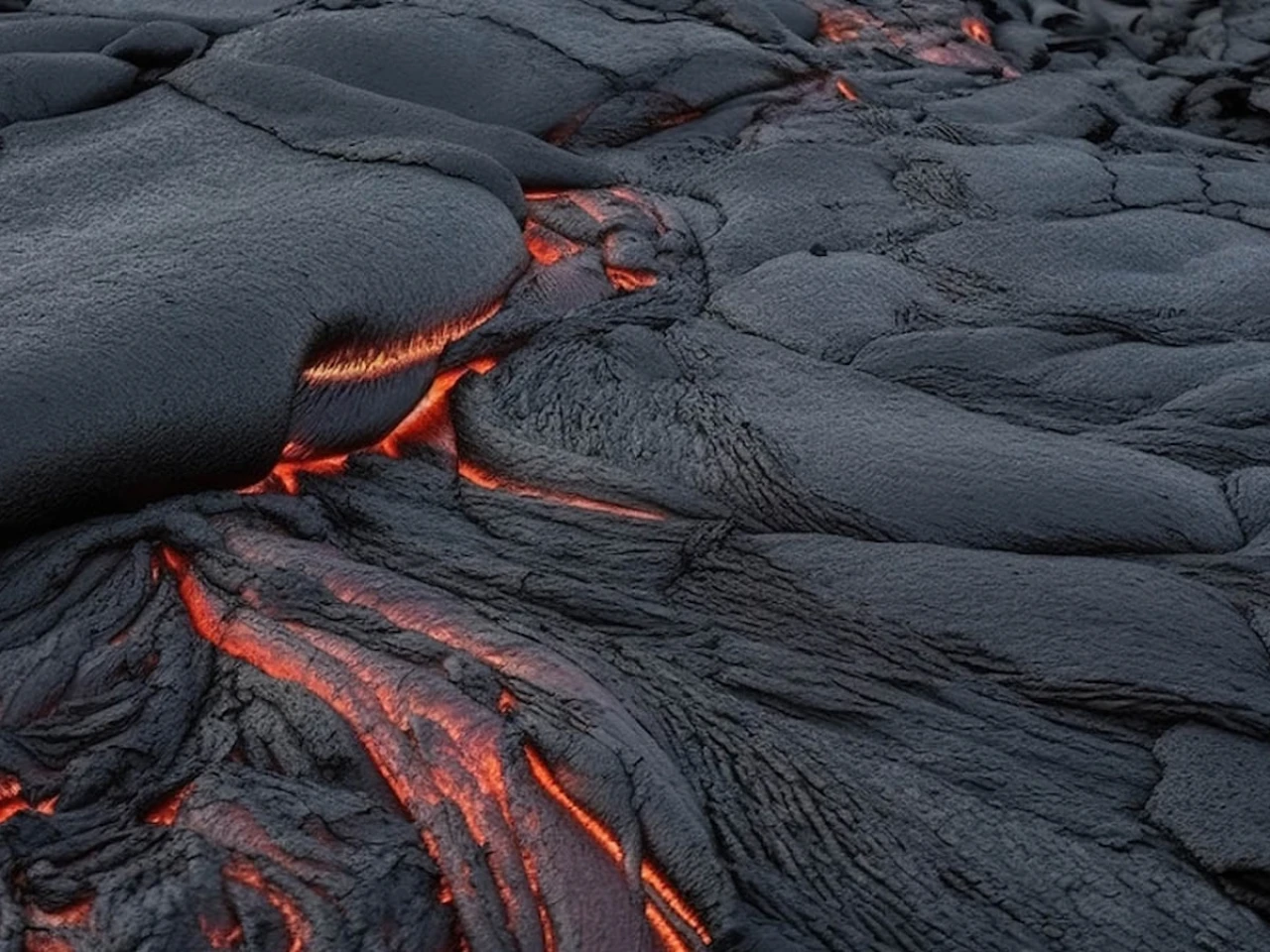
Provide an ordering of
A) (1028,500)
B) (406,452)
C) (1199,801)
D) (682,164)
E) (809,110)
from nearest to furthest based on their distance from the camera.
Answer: (1199,801) → (1028,500) → (406,452) → (682,164) → (809,110)

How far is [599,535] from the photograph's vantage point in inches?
95.6

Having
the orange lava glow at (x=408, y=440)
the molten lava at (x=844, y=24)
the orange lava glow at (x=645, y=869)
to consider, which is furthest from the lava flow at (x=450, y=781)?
the molten lava at (x=844, y=24)

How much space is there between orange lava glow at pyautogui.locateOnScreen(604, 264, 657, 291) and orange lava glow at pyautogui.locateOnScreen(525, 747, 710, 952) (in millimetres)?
1735

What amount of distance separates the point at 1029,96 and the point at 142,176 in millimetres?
2961

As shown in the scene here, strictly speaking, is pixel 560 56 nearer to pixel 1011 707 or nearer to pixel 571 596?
pixel 571 596

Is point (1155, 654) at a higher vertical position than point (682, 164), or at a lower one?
higher

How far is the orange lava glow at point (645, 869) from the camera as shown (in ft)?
5.76

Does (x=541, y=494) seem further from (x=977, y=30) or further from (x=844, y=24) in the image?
(x=977, y=30)

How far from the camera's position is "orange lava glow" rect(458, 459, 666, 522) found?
250 centimetres

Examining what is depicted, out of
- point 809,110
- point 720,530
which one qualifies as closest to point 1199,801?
point 720,530

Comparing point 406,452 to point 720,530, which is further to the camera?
point 406,452

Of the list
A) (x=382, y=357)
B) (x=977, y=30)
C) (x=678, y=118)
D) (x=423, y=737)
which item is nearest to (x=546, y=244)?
(x=382, y=357)

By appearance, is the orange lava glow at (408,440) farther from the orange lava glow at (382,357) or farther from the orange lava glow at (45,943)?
the orange lava glow at (45,943)

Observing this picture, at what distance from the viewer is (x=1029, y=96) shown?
4.97 meters
